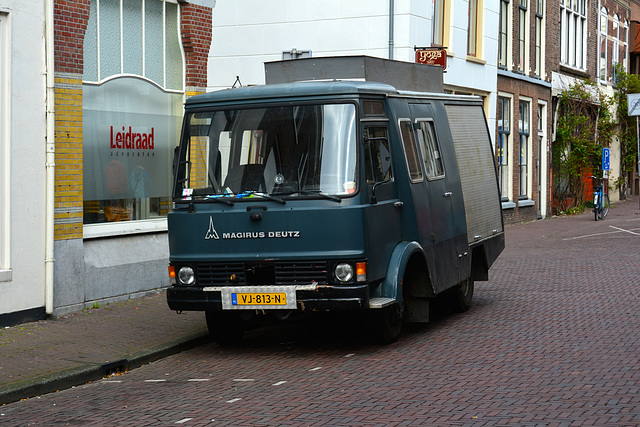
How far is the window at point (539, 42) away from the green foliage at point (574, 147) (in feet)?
6.86

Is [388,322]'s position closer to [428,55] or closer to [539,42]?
[428,55]

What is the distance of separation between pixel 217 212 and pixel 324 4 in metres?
12.7

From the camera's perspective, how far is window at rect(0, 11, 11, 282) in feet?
34.1

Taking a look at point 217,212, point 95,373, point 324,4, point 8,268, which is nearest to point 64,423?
point 95,373

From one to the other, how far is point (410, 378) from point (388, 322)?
4.99ft

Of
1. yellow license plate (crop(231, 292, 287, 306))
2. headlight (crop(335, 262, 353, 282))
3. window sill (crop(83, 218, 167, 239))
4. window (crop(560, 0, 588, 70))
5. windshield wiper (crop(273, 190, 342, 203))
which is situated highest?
window (crop(560, 0, 588, 70))

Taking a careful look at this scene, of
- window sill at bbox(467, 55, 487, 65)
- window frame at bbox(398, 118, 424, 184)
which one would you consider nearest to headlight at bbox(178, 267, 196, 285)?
window frame at bbox(398, 118, 424, 184)

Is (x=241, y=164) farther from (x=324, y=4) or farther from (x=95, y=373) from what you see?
(x=324, y=4)

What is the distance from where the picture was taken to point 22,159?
416 inches

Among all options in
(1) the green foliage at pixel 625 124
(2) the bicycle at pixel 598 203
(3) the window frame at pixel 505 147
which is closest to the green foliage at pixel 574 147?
(2) the bicycle at pixel 598 203

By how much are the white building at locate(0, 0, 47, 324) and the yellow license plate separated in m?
3.08

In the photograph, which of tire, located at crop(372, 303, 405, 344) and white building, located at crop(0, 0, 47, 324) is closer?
tire, located at crop(372, 303, 405, 344)

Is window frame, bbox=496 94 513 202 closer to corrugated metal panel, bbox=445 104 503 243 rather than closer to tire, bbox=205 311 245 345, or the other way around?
corrugated metal panel, bbox=445 104 503 243

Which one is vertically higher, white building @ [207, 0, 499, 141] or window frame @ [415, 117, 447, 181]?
white building @ [207, 0, 499, 141]
